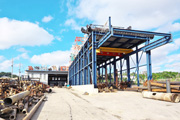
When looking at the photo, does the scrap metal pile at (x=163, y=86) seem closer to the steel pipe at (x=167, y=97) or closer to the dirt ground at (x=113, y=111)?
the steel pipe at (x=167, y=97)

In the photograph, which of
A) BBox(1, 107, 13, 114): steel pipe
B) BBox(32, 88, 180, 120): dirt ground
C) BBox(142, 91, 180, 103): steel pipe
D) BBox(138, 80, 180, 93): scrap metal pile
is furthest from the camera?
BBox(138, 80, 180, 93): scrap metal pile

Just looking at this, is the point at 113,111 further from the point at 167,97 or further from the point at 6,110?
the point at 6,110

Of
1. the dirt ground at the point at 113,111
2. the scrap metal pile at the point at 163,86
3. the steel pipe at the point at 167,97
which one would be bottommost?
the dirt ground at the point at 113,111

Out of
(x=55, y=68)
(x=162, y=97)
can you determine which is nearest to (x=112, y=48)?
(x=162, y=97)

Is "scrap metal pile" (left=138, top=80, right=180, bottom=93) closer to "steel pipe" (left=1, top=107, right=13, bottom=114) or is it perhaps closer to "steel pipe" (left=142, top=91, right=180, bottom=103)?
"steel pipe" (left=142, top=91, right=180, bottom=103)

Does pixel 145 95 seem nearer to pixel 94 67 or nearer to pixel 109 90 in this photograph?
pixel 109 90

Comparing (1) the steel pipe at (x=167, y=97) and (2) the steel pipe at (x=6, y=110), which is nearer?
(2) the steel pipe at (x=6, y=110)

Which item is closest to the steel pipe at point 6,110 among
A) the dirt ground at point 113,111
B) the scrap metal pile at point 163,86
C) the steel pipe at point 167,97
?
the dirt ground at point 113,111

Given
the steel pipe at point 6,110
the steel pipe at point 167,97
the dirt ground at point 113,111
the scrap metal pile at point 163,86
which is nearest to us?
the steel pipe at point 6,110

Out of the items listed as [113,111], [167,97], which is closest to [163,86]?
[167,97]

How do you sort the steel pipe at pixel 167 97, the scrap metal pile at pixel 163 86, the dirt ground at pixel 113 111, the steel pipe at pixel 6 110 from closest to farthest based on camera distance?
the steel pipe at pixel 6 110, the dirt ground at pixel 113 111, the steel pipe at pixel 167 97, the scrap metal pile at pixel 163 86

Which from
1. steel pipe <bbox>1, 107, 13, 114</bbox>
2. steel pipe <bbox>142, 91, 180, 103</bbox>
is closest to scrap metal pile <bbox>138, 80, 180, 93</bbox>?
steel pipe <bbox>142, 91, 180, 103</bbox>

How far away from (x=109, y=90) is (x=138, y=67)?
643cm

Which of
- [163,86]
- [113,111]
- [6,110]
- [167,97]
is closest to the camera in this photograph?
[6,110]
